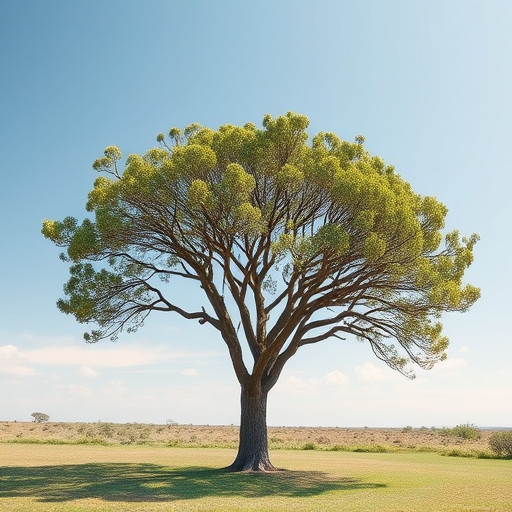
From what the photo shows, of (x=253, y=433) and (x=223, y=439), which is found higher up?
A: (x=253, y=433)

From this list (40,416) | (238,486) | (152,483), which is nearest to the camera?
(238,486)

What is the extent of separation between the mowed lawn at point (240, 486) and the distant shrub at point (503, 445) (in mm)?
8455

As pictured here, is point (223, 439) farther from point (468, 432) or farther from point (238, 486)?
point (238, 486)

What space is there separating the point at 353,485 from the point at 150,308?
11.1 m

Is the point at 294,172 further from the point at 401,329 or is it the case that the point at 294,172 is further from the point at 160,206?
the point at 401,329

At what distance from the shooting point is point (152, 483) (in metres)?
19.8

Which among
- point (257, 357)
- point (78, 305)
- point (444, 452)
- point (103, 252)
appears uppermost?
point (103, 252)

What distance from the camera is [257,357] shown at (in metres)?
24.2

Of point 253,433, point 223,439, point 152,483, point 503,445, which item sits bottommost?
point 223,439

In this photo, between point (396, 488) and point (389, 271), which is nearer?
point (396, 488)

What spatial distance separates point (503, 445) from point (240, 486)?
24.3 m

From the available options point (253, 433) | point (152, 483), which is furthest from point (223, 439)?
point (152, 483)

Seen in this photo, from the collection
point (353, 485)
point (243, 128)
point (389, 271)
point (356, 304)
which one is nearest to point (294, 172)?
point (243, 128)

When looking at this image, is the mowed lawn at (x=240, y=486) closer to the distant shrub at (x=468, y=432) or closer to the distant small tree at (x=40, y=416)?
the distant shrub at (x=468, y=432)
